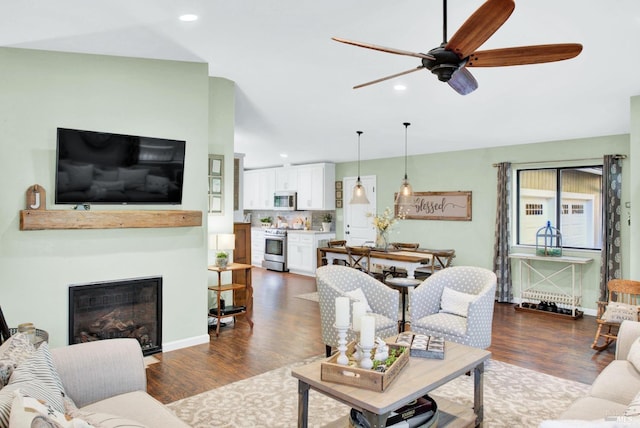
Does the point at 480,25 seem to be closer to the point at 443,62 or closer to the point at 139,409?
the point at 443,62

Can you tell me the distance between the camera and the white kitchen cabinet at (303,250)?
360 inches

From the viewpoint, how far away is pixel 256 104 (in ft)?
18.1

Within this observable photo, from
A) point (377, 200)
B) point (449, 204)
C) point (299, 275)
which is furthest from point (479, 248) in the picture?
point (299, 275)

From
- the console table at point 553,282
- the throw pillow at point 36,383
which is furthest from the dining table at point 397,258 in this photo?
the throw pillow at point 36,383

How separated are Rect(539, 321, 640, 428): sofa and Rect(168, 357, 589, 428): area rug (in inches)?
25.3

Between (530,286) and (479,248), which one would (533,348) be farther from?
(479,248)

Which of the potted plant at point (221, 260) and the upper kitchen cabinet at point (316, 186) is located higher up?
the upper kitchen cabinet at point (316, 186)

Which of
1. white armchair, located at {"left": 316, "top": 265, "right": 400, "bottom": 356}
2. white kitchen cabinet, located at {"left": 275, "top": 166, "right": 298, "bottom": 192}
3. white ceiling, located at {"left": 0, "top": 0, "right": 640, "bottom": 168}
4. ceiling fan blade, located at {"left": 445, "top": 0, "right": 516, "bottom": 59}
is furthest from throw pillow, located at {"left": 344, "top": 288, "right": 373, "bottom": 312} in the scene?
white kitchen cabinet, located at {"left": 275, "top": 166, "right": 298, "bottom": 192}

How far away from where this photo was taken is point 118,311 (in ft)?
13.2

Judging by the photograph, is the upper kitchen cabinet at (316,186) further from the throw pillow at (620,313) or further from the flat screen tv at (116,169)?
the throw pillow at (620,313)

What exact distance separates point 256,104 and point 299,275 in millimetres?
4672

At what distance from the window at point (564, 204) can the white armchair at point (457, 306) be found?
303 centimetres

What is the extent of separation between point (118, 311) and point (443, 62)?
11.4 feet

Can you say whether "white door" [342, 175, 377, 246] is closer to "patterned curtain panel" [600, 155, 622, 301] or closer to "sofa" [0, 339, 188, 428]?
"patterned curtain panel" [600, 155, 622, 301]
